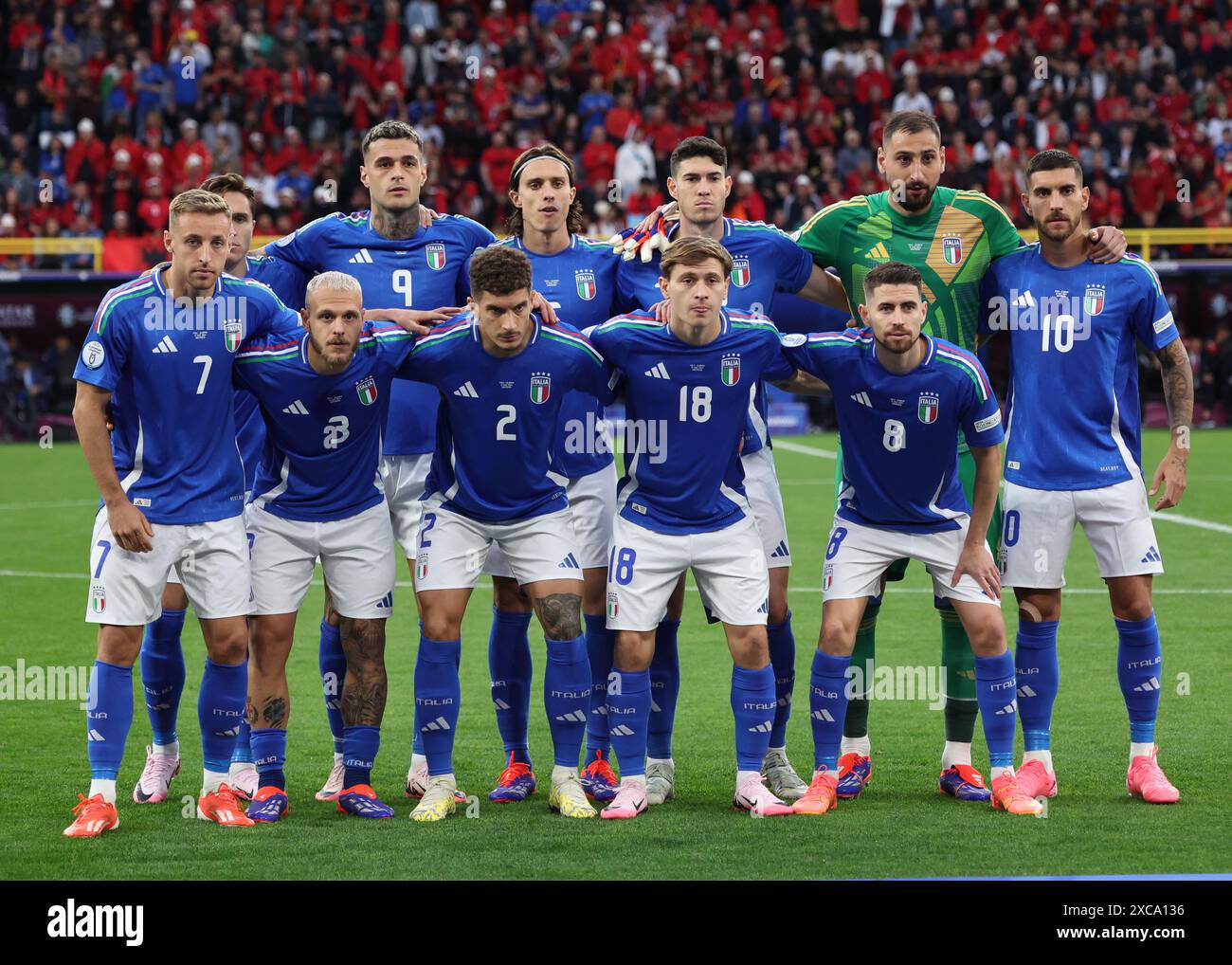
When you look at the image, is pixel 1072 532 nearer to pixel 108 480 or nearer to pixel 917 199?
pixel 917 199

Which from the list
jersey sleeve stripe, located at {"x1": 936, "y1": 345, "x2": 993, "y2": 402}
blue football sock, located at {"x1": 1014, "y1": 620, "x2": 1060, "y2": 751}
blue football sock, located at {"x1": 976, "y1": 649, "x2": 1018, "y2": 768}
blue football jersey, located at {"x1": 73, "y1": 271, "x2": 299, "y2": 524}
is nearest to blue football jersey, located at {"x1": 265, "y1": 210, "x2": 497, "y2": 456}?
blue football jersey, located at {"x1": 73, "y1": 271, "x2": 299, "y2": 524}

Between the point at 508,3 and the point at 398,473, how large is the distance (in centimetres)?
2401

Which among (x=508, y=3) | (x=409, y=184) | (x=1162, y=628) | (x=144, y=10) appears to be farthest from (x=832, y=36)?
(x=409, y=184)

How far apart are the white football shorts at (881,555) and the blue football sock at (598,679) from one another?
0.95 m

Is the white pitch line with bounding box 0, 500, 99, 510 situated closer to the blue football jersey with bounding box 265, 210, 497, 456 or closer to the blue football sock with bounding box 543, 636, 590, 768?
the blue football jersey with bounding box 265, 210, 497, 456

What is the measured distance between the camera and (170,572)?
6137mm

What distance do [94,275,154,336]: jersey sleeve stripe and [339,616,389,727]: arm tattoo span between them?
1433 mm

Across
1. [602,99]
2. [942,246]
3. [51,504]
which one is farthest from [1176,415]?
[602,99]

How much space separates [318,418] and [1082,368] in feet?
9.78

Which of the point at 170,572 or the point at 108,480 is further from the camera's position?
the point at 170,572

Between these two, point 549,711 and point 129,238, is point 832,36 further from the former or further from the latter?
point 549,711

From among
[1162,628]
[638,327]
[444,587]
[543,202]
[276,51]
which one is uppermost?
[276,51]

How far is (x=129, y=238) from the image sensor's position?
2270cm

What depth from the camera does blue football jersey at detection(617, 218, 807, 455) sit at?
679 centimetres
